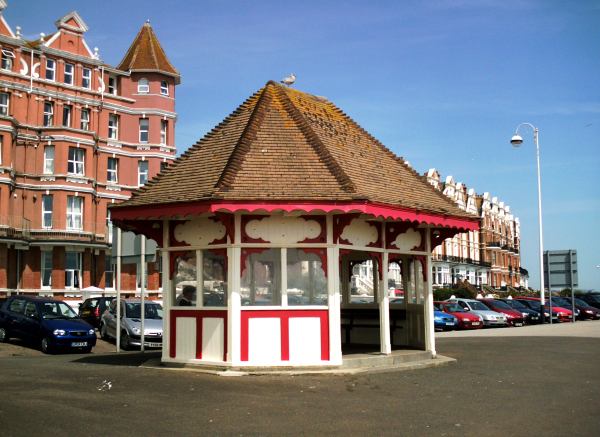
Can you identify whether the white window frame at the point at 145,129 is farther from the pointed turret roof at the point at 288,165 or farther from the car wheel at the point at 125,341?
the pointed turret roof at the point at 288,165

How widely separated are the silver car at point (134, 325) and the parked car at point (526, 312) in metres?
21.6

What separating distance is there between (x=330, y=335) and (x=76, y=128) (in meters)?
39.7

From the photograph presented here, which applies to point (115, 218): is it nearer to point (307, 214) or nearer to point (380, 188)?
point (307, 214)

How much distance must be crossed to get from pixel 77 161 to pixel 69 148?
1.03m

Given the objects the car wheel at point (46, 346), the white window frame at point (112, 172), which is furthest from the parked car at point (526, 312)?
the white window frame at point (112, 172)

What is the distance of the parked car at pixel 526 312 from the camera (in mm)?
38475

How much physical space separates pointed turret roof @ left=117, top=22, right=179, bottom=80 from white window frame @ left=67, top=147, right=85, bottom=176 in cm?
837

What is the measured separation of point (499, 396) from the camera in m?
10.8

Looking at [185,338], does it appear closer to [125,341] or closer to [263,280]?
[263,280]

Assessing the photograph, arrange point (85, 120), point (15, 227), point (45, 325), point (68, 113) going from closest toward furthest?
point (45, 325) → point (15, 227) → point (68, 113) → point (85, 120)

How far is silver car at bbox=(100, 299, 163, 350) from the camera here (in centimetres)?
2192

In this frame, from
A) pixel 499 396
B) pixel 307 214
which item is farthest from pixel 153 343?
pixel 499 396

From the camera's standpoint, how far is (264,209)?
13070mm

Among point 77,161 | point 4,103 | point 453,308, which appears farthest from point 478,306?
point 4,103
